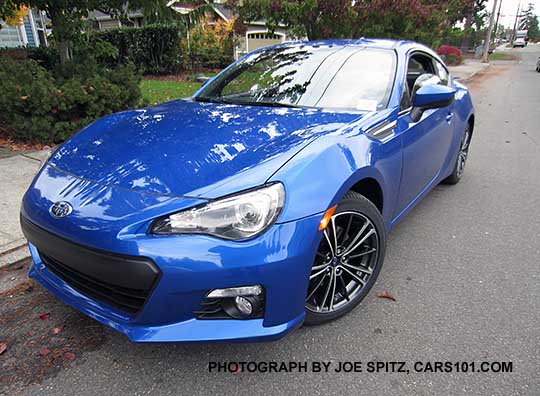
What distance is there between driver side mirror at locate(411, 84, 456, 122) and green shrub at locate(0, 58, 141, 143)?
13.0 feet

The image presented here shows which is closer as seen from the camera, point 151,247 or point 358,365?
point 151,247

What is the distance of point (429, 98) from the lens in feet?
8.79

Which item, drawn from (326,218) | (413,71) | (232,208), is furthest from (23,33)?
(326,218)

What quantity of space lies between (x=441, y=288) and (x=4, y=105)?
5.06 meters

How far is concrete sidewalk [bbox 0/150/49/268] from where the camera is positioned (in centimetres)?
282

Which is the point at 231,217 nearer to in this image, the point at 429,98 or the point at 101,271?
the point at 101,271

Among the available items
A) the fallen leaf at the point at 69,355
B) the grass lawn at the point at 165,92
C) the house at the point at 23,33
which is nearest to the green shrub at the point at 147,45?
the house at the point at 23,33

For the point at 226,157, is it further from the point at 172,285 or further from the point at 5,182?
the point at 5,182

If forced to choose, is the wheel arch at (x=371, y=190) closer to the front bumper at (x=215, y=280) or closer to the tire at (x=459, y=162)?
the front bumper at (x=215, y=280)

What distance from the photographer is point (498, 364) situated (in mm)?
1959

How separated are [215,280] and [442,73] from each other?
3.39 meters

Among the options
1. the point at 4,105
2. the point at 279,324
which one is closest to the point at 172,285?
the point at 279,324

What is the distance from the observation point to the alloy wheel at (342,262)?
199 centimetres

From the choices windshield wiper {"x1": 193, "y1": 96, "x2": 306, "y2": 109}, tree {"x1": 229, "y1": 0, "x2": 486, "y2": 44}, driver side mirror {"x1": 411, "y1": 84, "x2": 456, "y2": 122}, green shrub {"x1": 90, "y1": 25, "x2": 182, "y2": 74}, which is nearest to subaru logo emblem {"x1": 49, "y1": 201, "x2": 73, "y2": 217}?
windshield wiper {"x1": 193, "y1": 96, "x2": 306, "y2": 109}
